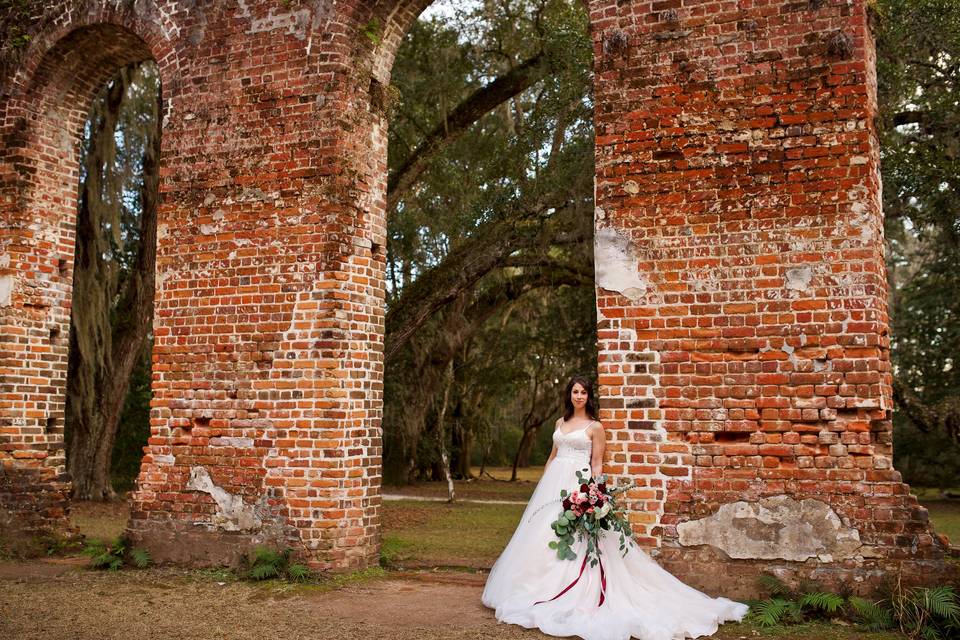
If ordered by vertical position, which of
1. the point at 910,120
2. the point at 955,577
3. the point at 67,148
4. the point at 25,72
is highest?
the point at 910,120

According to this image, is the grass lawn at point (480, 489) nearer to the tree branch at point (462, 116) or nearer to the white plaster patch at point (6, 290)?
the tree branch at point (462, 116)

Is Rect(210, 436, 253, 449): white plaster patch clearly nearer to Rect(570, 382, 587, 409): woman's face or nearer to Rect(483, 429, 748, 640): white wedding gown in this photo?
Rect(483, 429, 748, 640): white wedding gown

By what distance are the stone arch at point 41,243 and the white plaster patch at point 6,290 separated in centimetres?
1

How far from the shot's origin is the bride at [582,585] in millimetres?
5129

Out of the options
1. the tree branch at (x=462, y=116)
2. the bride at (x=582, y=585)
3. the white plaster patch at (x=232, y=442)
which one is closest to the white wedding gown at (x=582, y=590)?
the bride at (x=582, y=585)

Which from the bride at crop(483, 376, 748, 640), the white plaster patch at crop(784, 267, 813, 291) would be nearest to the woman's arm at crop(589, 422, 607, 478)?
the bride at crop(483, 376, 748, 640)

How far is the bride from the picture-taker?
202 inches

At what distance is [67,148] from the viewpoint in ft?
29.8

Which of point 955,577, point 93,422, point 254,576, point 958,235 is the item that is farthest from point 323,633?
point 958,235

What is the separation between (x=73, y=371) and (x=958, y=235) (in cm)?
1467

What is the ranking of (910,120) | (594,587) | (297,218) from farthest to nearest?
(910,120), (297,218), (594,587)

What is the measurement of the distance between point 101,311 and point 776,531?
12.1m

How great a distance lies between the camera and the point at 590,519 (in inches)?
224

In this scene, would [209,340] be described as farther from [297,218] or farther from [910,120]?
[910,120]
